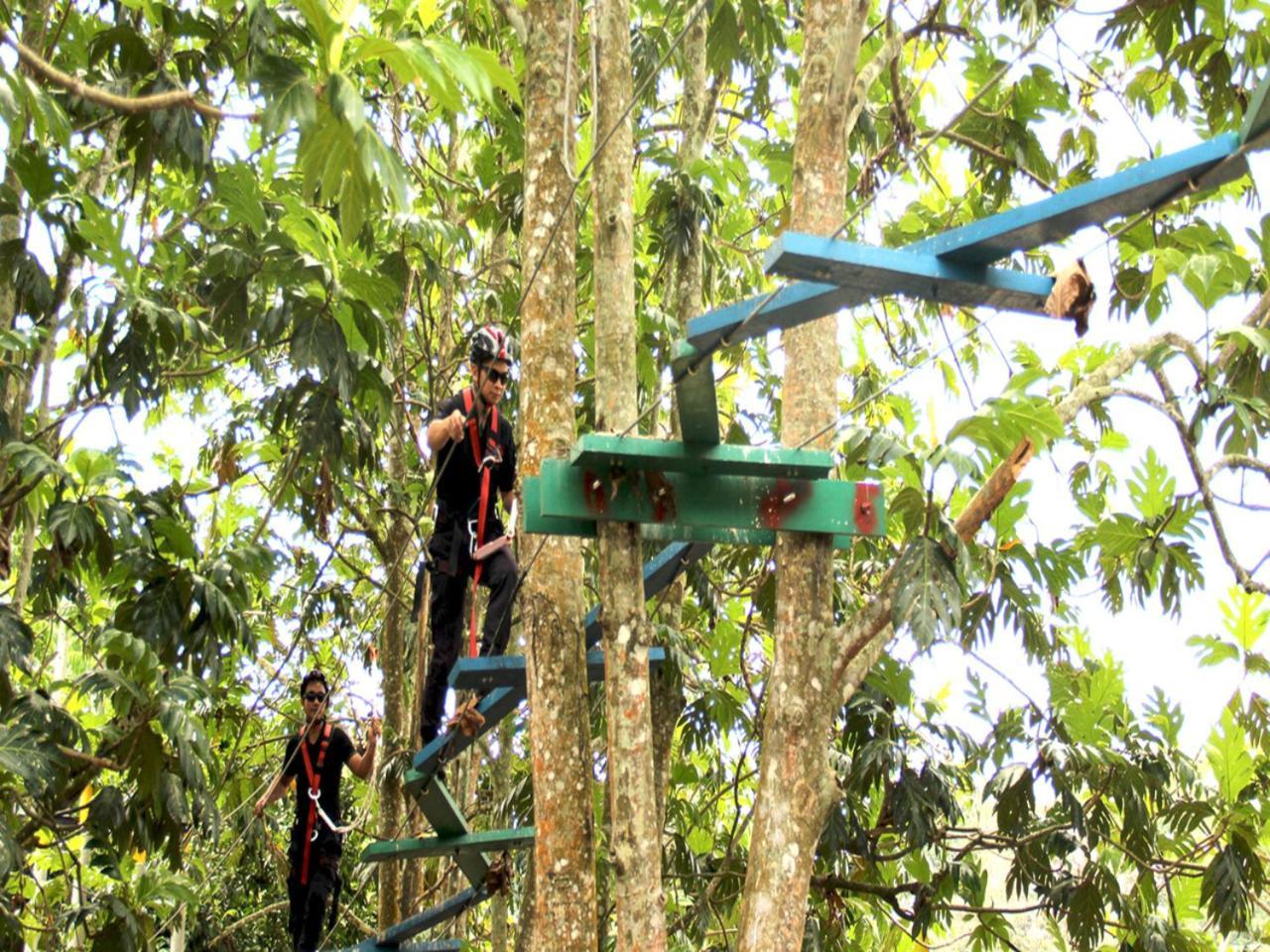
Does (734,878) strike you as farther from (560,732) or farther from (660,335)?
(560,732)

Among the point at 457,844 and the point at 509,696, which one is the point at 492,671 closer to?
the point at 509,696

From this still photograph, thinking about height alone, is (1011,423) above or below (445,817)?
above

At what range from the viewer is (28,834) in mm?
5605

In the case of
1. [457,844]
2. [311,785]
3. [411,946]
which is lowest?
[411,946]

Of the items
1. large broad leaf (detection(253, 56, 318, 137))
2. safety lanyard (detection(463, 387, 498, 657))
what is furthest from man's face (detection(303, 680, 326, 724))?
large broad leaf (detection(253, 56, 318, 137))

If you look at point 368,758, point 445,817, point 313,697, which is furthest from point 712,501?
point 313,697

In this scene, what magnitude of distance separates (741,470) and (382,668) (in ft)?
16.1

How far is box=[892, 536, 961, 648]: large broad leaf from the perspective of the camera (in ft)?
11.4

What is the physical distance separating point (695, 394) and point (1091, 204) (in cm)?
98

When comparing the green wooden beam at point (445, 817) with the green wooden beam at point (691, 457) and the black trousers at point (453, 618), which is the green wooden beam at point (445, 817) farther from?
the green wooden beam at point (691, 457)

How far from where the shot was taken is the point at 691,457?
11.1ft

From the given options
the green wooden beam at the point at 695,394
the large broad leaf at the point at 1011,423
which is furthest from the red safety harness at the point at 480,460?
the large broad leaf at the point at 1011,423

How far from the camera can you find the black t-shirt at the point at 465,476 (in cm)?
Result: 497

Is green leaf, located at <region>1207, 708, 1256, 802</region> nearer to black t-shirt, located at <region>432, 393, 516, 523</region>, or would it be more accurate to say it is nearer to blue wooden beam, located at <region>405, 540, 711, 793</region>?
blue wooden beam, located at <region>405, 540, 711, 793</region>
